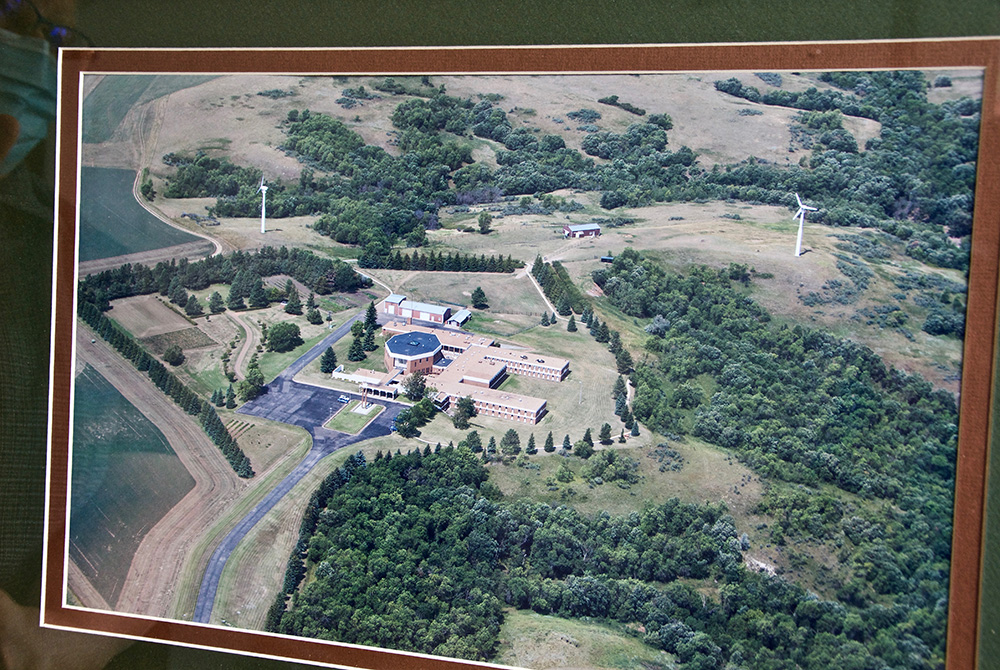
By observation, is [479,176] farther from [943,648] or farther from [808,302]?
[943,648]

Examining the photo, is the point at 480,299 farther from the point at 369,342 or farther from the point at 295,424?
the point at 295,424

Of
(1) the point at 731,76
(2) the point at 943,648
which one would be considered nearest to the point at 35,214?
(1) the point at 731,76

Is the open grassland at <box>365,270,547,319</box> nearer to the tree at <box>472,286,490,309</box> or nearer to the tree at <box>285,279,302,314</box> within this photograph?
the tree at <box>472,286,490,309</box>

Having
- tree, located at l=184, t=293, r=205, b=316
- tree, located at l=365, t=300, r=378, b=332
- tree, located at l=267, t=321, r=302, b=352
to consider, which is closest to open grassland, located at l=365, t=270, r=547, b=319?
tree, located at l=365, t=300, r=378, b=332

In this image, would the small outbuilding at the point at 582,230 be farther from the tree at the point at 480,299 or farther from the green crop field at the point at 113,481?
the green crop field at the point at 113,481

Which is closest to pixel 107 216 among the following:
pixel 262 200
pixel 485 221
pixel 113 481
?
pixel 262 200

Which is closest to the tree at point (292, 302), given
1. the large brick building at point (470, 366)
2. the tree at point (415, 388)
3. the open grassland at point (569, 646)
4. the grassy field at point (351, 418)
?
the large brick building at point (470, 366)
